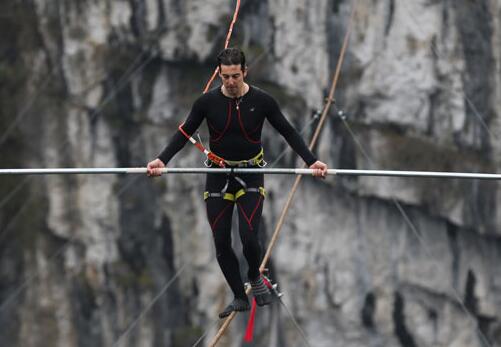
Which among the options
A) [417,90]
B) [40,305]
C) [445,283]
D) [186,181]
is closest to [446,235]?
[445,283]

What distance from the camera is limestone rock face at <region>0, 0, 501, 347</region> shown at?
673 inches

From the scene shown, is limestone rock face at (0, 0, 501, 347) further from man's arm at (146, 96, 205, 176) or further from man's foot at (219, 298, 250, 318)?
man's arm at (146, 96, 205, 176)

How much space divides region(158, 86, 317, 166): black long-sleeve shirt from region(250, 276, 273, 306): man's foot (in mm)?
722

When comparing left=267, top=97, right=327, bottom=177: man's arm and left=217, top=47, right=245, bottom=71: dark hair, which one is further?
left=267, top=97, right=327, bottom=177: man's arm

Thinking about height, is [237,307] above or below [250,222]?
below

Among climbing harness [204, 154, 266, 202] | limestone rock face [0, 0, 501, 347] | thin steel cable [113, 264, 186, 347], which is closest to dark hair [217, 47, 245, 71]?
climbing harness [204, 154, 266, 202]

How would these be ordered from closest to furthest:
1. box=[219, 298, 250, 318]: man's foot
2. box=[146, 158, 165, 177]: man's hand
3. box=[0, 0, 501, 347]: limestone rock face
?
box=[146, 158, 165, 177]: man's hand → box=[219, 298, 250, 318]: man's foot → box=[0, 0, 501, 347]: limestone rock face

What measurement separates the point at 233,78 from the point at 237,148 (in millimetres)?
468

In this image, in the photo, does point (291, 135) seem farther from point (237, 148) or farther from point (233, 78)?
point (233, 78)

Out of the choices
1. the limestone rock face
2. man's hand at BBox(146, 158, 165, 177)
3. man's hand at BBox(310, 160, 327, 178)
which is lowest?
the limestone rock face

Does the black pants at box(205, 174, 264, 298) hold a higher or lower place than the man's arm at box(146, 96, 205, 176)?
lower

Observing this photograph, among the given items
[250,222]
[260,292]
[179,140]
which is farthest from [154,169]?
[260,292]

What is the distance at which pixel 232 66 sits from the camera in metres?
5.99

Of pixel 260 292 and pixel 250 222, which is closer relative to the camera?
pixel 250 222
